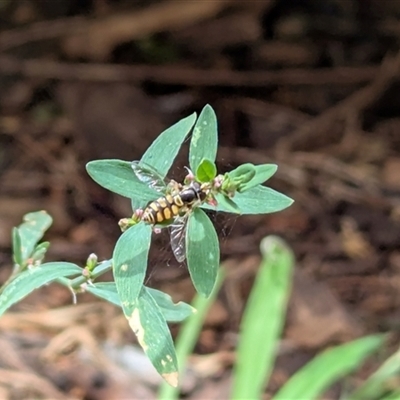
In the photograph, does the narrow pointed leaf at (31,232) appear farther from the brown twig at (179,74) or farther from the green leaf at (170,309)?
the brown twig at (179,74)

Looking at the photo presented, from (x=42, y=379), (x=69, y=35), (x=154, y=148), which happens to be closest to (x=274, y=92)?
(x=69, y=35)

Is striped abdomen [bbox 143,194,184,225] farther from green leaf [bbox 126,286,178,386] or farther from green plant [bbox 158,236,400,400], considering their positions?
green plant [bbox 158,236,400,400]

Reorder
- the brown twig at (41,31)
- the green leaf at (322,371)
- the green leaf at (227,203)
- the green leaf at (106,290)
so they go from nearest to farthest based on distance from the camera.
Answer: the green leaf at (227,203) < the green leaf at (106,290) < the green leaf at (322,371) < the brown twig at (41,31)

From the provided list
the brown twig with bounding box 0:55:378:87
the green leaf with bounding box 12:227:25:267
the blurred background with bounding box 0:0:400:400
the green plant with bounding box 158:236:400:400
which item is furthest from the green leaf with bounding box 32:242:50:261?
the brown twig with bounding box 0:55:378:87

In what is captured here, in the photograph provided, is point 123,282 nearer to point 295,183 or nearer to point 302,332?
point 302,332

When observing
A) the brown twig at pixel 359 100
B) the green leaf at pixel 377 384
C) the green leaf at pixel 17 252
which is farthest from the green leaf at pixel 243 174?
the brown twig at pixel 359 100

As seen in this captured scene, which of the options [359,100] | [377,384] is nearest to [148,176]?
[377,384]
